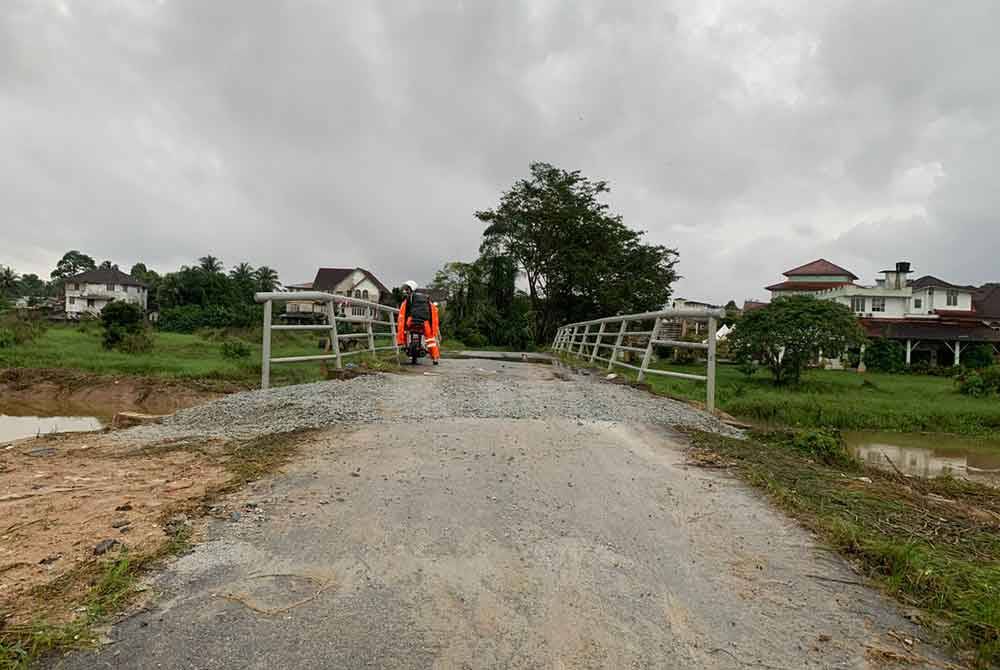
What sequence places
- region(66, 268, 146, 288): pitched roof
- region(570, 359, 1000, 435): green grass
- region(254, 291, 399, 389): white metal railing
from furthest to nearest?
region(66, 268, 146, 288): pitched roof
region(570, 359, 1000, 435): green grass
region(254, 291, 399, 389): white metal railing

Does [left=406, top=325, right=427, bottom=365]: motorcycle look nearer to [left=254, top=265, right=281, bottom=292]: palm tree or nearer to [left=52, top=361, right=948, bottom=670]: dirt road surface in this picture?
[left=52, top=361, right=948, bottom=670]: dirt road surface

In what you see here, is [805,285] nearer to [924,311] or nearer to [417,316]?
[924,311]

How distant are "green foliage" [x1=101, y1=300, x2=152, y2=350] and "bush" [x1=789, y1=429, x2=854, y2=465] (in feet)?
61.2

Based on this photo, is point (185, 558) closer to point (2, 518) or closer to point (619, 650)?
point (2, 518)

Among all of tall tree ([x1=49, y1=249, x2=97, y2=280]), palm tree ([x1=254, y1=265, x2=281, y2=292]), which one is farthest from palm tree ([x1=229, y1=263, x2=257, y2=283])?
tall tree ([x1=49, y1=249, x2=97, y2=280])

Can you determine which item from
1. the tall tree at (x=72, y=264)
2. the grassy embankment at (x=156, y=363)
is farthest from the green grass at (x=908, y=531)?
the tall tree at (x=72, y=264)

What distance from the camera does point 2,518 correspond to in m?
2.53

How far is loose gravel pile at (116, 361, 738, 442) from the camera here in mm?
4816

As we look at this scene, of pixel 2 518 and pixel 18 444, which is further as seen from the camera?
pixel 18 444

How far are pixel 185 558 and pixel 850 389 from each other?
2424 cm

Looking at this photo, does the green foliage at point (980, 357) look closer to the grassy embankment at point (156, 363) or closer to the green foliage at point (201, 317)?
the grassy embankment at point (156, 363)

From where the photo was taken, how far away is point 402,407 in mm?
5520

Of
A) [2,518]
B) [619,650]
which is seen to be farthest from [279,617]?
[2,518]

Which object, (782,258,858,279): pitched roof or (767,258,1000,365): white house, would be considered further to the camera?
(782,258,858,279): pitched roof
